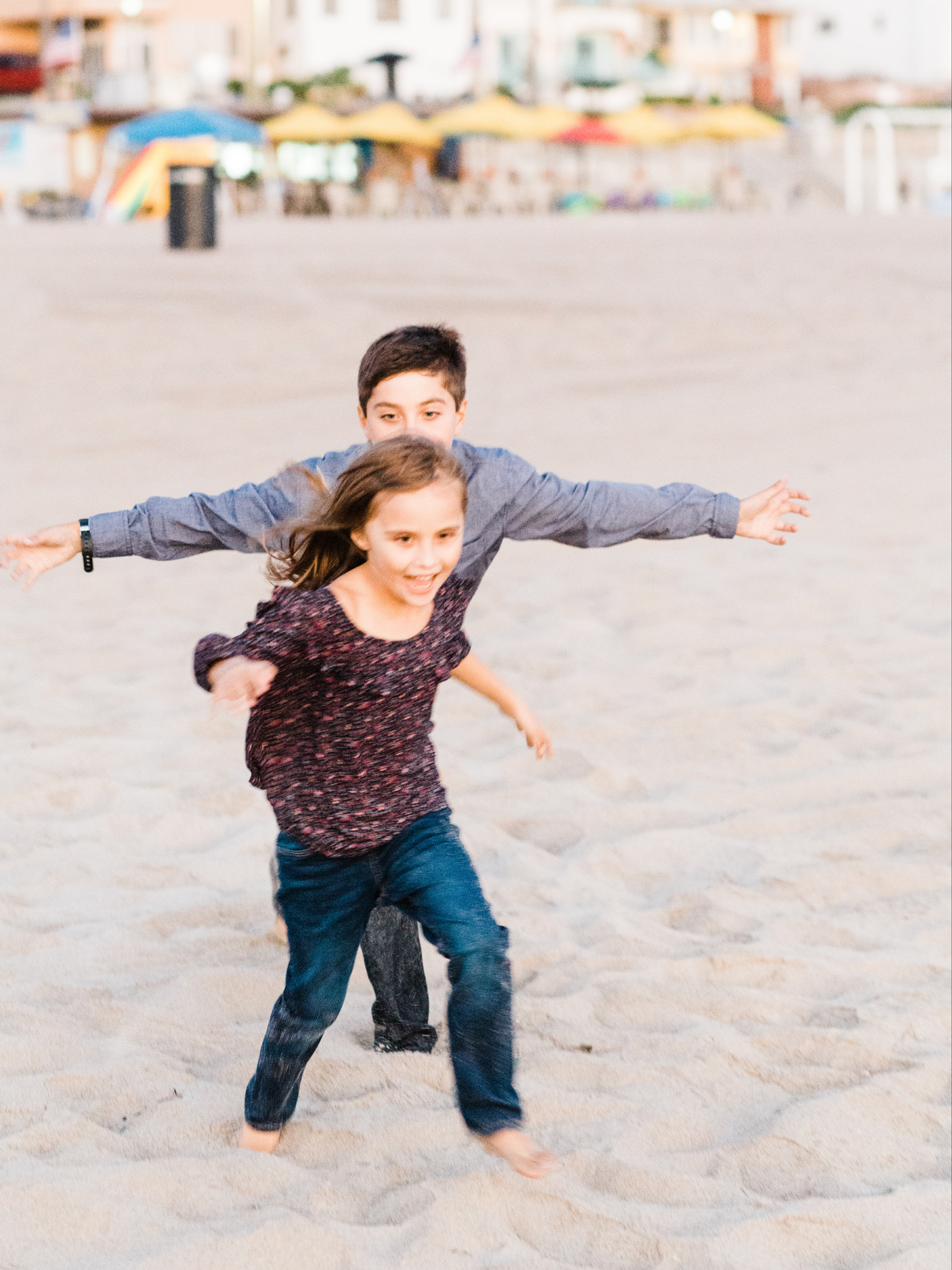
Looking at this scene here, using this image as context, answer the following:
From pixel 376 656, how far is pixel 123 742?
3060 millimetres

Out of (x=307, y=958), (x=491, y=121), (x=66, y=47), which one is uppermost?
(x=66, y=47)

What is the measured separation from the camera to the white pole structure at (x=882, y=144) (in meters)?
52.2

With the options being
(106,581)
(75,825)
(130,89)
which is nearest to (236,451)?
(106,581)

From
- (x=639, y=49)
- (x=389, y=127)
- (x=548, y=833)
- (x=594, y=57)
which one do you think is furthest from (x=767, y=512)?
(x=639, y=49)

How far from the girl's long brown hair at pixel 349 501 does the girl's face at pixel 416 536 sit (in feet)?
0.05

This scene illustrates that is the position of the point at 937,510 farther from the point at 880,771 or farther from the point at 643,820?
the point at 643,820

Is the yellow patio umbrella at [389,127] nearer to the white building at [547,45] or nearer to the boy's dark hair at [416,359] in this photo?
the white building at [547,45]

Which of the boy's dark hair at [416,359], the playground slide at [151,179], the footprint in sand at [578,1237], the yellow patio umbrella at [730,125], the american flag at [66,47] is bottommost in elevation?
the footprint in sand at [578,1237]

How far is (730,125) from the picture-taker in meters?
44.3

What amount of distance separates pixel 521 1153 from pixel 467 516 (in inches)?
49.3

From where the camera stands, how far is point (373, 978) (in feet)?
Answer: 11.4

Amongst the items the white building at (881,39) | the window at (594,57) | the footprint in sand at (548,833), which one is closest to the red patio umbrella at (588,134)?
the window at (594,57)

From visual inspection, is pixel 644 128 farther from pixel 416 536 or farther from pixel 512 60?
pixel 416 536

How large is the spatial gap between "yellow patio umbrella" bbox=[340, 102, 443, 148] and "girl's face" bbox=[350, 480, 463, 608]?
39.9 meters
